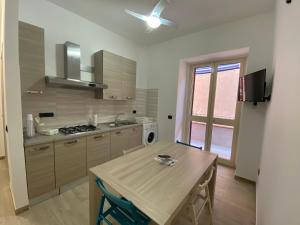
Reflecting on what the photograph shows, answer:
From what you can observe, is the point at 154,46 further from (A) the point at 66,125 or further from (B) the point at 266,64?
(A) the point at 66,125

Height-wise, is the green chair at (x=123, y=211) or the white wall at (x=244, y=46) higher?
the white wall at (x=244, y=46)

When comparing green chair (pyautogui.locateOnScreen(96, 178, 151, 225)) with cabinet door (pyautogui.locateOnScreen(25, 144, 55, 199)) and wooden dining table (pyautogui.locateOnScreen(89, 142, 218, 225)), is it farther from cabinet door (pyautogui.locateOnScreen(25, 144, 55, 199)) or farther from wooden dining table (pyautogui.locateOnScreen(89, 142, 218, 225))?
cabinet door (pyautogui.locateOnScreen(25, 144, 55, 199))

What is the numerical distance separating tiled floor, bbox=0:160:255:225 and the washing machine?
1.61m

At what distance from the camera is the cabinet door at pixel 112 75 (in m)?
2.70

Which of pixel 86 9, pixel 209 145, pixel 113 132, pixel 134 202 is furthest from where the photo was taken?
pixel 209 145

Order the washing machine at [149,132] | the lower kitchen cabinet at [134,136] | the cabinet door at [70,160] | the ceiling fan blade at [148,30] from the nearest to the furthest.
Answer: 1. the cabinet door at [70,160]
2. the ceiling fan blade at [148,30]
3. the lower kitchen cabinet at [134,136]
4. the washing machine at [149,132]

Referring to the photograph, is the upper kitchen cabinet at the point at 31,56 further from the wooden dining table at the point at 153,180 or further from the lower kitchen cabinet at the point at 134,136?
the lower kitchen cabinet at the point at 134,136

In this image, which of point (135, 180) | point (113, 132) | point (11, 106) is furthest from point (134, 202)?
point (113, 132)

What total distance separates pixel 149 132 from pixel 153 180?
240cm

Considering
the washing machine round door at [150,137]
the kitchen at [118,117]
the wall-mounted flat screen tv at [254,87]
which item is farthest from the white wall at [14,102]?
the wall-mounted flat screen tv at [254,87]

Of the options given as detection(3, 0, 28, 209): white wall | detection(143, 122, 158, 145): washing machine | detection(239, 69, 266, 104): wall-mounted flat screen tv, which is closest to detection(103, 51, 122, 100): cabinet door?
detection(143, 122, 158, 145): washing machine

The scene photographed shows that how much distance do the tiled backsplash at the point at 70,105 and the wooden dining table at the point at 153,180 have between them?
1553 mm

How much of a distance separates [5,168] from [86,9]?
127 inches

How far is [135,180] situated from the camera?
114 centimetres
